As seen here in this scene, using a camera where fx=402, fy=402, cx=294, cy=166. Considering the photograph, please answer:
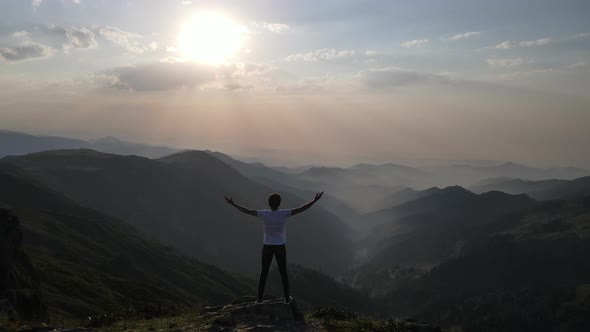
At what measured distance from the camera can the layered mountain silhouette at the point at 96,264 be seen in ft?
208

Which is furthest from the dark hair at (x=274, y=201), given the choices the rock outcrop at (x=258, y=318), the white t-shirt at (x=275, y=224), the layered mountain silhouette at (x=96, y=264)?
the layered mountain silhouette at (x=96, y=264)

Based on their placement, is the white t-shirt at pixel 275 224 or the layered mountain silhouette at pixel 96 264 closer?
the white t-shirt at pixel 275 224

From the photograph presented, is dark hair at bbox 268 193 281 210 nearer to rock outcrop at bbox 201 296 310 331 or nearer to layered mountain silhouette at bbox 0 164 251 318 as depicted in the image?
rock outcrop at bbox 201 296 310 331

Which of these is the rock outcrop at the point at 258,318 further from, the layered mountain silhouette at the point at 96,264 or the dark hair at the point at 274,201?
the layered mountain silhouette at the point at 96,264

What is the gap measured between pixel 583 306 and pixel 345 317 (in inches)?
8681

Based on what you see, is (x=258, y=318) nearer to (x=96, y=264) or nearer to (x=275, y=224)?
(x=275, y=224)

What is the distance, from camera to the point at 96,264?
106 metres

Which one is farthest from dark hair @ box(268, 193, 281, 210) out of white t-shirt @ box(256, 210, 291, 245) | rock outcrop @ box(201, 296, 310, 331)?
rock outcrop @ box(201, 296, 310, 331)

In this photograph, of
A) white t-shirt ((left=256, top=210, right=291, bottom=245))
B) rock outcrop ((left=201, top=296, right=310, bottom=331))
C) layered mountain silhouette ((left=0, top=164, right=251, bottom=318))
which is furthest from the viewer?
layered mountain silhouette ((left=0, top=164, right=251, bottom=318))

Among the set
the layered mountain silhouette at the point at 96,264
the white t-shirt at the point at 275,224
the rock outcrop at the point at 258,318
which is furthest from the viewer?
the layered mountain silhouette at the point at 96,264

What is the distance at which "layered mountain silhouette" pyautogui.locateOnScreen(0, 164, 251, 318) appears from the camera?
63.3m

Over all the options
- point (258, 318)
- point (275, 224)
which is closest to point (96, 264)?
point (258, 318)

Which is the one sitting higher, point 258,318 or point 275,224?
point 275,224

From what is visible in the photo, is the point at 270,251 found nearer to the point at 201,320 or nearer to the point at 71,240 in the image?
the point at 201,320
